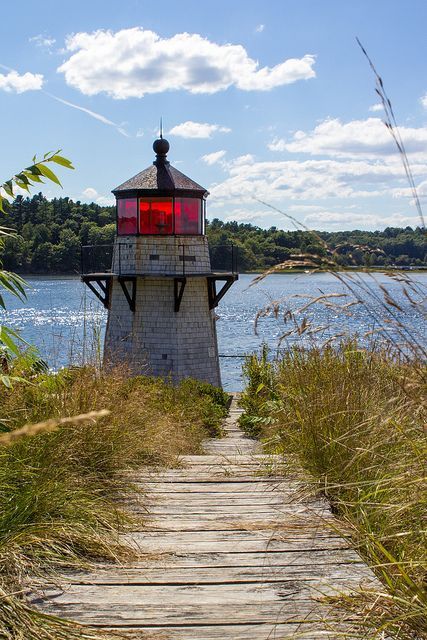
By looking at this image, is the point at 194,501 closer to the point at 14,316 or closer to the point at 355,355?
the point at 355,355

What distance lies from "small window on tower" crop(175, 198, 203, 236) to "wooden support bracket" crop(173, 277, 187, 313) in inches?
40.1

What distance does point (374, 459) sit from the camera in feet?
11.5

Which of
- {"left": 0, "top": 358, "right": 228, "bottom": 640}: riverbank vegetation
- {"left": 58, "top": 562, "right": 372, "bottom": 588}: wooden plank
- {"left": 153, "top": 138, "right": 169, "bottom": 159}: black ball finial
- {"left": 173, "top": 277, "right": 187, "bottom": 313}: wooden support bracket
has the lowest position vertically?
{"left": 58, "top": 562, "right": 372, "bottom": 588}: wooden plank

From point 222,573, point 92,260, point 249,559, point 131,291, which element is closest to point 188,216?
point 131,291

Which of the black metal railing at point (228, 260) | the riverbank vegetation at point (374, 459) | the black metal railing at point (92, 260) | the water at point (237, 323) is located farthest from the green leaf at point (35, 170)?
the black metal railing at point (92, 260)

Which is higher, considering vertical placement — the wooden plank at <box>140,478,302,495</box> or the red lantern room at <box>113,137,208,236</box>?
the red lantern room at <box>113,137,208,236</box>

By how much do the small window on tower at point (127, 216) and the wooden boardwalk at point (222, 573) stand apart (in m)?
11.8

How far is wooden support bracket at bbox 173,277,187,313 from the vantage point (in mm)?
15859

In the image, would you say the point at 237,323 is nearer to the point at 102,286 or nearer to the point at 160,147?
the point at 102,286

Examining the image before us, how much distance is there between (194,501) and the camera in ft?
12.9

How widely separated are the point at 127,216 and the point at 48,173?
12.6 m

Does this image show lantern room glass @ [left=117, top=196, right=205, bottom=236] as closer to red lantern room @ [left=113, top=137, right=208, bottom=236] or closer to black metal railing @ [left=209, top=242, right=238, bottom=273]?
red lantern room @ [left=113, top=137, right=208, bottom=236]

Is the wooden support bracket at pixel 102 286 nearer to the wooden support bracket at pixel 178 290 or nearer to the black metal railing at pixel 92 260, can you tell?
the black metal railing at pixel 92 260

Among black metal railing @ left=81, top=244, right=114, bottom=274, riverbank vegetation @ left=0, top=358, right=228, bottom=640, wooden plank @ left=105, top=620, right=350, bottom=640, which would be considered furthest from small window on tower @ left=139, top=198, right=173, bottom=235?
wooden plank @ left=105, top=620, right=350, bottom=640
